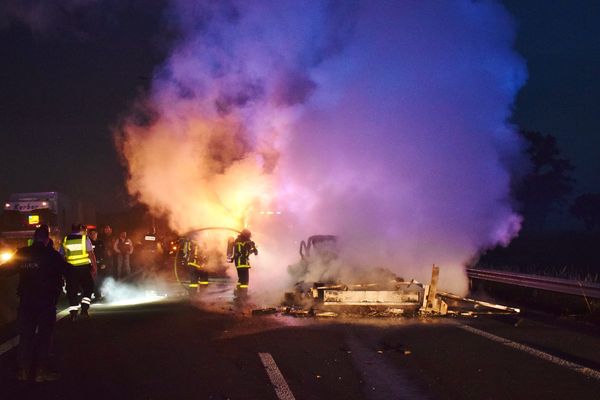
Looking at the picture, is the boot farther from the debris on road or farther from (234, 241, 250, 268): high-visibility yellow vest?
(234, 241, 250, 268): high-visibility yellow vest

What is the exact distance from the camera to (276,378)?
689cm

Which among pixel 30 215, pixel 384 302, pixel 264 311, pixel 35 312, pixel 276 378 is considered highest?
pixel 30 215

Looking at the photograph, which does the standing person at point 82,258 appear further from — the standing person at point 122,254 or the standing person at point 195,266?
the standing person at point 122,254

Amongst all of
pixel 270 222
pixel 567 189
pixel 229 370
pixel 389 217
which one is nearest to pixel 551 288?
pixel 389 217

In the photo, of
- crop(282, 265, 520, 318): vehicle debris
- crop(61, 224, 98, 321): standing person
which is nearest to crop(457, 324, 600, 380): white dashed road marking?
crop(282, 265, 520, 318): vehicle debris

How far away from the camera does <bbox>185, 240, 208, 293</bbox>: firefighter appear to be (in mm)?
15516

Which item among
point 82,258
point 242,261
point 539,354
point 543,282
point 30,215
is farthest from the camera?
point 30,215

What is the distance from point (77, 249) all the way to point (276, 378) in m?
5.41

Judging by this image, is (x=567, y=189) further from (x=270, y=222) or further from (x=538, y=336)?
(x=538, y=336)

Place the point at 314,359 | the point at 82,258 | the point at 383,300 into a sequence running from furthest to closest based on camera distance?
1. the point at 383,300
2. the point at 82,258
3. the point at 314,359

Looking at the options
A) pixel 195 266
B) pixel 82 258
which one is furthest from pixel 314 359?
pixel 195 266

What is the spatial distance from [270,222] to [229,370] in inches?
504

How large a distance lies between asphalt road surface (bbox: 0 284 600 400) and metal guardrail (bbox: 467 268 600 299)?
1.07 metres

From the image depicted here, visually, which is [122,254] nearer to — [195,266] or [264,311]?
[195,266]
